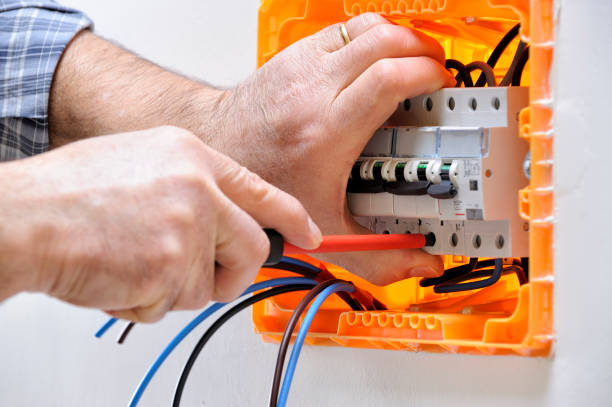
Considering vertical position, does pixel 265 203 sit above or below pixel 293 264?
above

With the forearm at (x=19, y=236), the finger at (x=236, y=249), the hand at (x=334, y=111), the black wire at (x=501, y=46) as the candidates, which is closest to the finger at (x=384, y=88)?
the hand at (x=334, y=111)

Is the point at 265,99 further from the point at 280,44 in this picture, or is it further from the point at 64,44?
the point at 64,44

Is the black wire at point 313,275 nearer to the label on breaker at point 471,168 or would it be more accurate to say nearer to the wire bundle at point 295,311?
the wire bundle at point 295,311

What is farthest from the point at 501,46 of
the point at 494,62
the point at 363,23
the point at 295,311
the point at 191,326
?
the point at 191,326

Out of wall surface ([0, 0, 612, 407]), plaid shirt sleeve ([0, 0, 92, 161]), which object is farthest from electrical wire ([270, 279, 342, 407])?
plaid shirt sleeve ([0, 0, 92, 161])

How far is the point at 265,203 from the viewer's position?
55cm

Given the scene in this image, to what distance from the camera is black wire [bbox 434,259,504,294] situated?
713mm

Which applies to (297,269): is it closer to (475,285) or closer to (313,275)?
(313,275)

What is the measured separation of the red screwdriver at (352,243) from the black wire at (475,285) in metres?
0.06

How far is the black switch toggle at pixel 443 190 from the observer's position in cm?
66

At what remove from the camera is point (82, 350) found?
3.73 feet

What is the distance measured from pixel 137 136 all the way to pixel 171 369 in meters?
0.60

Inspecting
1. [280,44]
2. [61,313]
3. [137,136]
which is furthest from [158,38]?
[137,136]

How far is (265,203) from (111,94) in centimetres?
46
